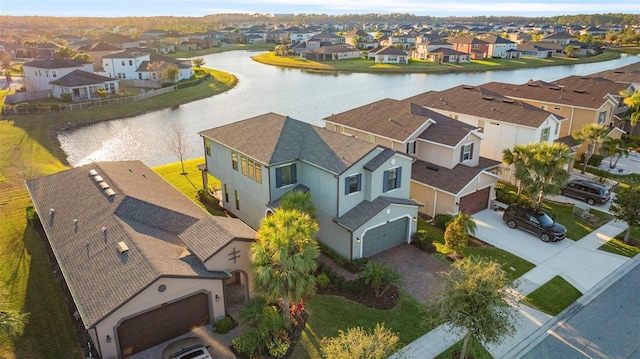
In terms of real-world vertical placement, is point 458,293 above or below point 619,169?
above

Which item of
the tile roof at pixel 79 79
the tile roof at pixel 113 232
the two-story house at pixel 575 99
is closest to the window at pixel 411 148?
the tile roof at pixel 113 232

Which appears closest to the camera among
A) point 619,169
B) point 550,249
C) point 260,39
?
point 550,249

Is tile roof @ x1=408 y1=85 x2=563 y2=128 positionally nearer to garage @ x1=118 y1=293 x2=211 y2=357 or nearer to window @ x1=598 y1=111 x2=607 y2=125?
window @ x1=598 y1=111 x2=607 y2=125

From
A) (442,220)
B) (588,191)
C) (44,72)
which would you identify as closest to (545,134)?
(588,191)

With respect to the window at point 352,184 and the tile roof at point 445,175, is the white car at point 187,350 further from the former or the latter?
the tile roof at point 445,175

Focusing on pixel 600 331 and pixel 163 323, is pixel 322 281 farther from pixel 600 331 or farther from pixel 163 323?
pixel 600 331

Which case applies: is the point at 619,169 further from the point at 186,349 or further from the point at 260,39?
the point at 260,39

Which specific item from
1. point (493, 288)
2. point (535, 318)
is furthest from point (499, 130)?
point (493, 288)
